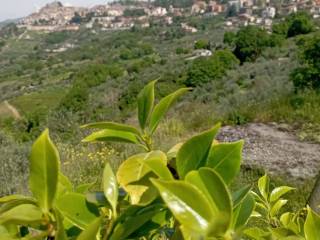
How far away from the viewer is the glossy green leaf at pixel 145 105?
2.05 feet

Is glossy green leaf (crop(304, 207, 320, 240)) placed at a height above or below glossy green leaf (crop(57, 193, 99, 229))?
below

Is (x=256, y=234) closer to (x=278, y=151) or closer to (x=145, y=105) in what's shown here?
(x=145, y=105)

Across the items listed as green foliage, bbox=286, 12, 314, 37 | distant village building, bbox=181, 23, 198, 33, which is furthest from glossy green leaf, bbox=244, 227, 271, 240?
distant village building, bbox=181, 23, 198, 33

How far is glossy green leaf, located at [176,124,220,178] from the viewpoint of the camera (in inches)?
20.0

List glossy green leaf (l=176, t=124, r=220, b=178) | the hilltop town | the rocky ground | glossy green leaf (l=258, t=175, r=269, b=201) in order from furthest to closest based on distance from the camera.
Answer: the hilltop town
the rocky ground
glossy green leaf (l=258, t=175, r=269, b=201)
glossy green leaf (l=176, t=124, r=220, b=178)

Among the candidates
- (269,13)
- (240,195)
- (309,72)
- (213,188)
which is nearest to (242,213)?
(240,195)

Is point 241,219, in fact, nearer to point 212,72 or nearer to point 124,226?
point 124,226

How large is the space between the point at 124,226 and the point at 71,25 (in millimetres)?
112594

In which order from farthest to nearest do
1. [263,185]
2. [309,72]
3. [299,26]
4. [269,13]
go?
[269,13]
[299,26]
[309,72]
[263,185]

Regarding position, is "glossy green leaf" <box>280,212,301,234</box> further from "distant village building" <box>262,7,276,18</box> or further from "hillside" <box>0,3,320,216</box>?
"distant village building" <box>262,7,276,18</box>

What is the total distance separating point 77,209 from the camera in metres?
0.53

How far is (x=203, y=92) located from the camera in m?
13.6

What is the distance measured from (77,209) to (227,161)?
0.16 m

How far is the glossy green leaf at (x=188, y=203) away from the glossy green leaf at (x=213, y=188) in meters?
0.01
